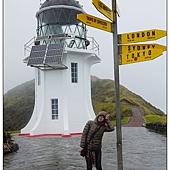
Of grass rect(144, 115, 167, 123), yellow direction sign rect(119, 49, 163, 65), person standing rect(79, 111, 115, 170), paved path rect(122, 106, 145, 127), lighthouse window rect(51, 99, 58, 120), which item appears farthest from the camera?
paved path rect(122, 106, 145, 127)

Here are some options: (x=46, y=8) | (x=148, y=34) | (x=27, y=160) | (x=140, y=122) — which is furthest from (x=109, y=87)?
(x=148, y=34)

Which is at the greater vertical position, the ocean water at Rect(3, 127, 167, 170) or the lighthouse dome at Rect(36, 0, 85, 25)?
the lighthouse dome at Rect(36, 0, 85, 25)

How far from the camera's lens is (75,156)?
3.96 m

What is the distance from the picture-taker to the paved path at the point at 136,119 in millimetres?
6784

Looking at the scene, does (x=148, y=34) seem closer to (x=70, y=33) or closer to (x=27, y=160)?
(x=27, y=160)

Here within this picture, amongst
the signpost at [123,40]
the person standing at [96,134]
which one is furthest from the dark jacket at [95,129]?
the signpost at [123,40]

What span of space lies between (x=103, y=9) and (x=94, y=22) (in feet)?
0.39

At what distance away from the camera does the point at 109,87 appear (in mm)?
6090

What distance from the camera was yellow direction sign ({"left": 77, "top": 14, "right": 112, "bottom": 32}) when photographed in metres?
1.82

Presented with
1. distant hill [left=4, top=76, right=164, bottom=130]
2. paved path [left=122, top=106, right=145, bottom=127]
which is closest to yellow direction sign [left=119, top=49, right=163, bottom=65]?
distant hill [left=4, top=76, right=164, bottom=130]

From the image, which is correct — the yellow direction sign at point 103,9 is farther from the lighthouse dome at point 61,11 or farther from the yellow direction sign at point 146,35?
the lighthouse dome at point 61,11

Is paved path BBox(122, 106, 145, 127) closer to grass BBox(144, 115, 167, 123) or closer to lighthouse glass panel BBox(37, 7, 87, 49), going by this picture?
grass BBox(144, 115, 167, 123)

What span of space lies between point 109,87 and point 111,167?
3.06 m

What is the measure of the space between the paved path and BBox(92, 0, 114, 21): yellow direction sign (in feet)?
16.0
